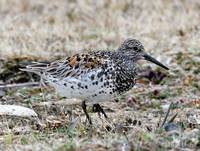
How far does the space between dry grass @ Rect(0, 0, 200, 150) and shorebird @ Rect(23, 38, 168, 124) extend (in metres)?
0.28

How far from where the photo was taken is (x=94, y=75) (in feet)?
22.9

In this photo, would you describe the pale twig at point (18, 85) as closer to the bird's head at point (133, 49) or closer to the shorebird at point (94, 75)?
the shorebird at point (94, 75)

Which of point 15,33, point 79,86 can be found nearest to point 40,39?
point 15,33

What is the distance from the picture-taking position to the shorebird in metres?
6.94

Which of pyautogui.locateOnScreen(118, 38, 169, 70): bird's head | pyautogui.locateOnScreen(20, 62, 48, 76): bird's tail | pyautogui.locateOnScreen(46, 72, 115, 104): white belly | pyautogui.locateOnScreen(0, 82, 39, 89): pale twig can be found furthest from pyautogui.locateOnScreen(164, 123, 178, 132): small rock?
pyautogui.locateOnScreen(0, 82, 39, 89): pale twig

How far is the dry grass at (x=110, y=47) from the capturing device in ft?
19.4

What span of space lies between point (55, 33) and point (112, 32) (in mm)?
838

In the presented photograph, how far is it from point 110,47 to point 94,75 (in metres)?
3.27

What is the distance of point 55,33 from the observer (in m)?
10.8

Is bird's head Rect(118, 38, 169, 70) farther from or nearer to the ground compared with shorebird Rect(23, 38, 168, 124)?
farther from the ground

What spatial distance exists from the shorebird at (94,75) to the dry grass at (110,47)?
284 mm

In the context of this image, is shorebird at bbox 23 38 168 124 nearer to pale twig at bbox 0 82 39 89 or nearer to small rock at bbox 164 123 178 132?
small rock at bbox 164 123 178 132

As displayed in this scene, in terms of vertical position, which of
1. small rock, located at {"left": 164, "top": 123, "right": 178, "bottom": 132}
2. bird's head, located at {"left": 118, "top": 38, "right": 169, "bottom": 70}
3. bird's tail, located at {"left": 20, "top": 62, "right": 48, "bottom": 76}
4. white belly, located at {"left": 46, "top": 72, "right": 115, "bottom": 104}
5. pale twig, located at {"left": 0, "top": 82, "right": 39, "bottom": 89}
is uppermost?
bird's head, located at {"left": 118, "top": 38, "right": 169, "bottom": 70}

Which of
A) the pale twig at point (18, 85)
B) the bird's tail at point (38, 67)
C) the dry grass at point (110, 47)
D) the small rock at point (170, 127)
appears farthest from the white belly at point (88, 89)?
the pale twig at point (18, 85)
